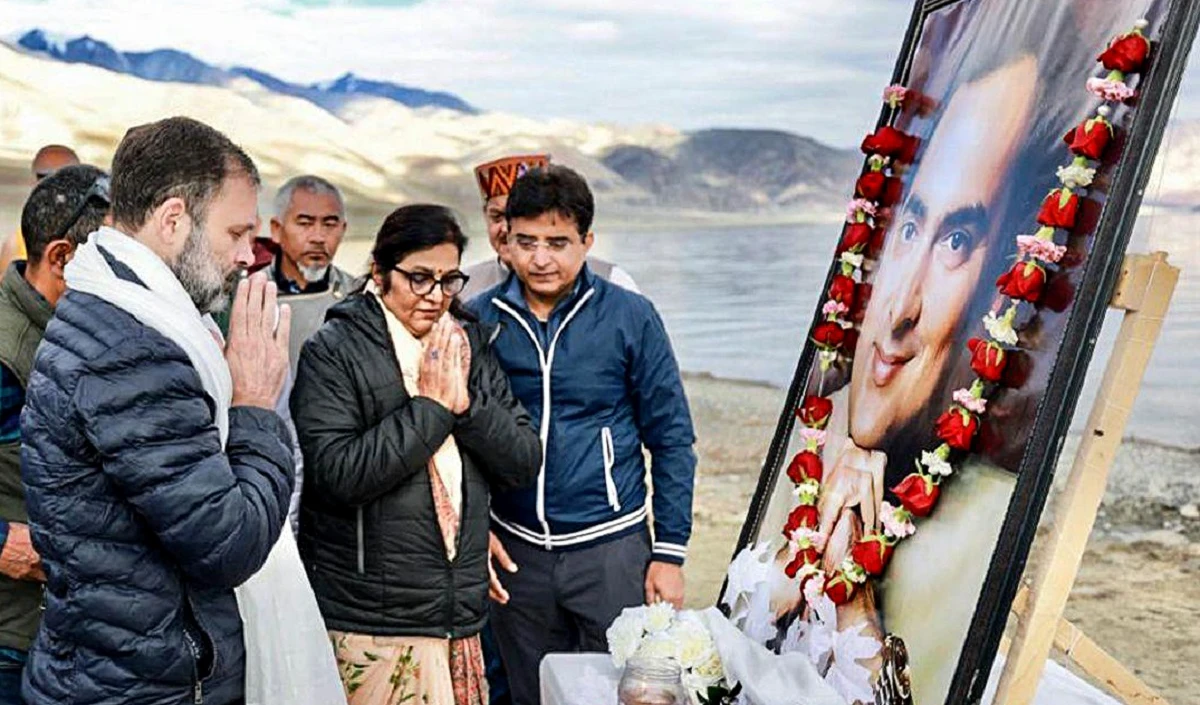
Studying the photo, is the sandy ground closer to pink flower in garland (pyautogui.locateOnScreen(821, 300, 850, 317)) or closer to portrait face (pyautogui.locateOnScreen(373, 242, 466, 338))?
pink flower in garland (pyautogui.locateOnScreen(821, 300, 850, 317))

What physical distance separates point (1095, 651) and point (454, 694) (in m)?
1.35

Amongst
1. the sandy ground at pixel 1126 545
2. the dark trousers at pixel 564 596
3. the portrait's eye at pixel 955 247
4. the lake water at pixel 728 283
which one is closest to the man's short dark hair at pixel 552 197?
the dark trousers at pixel 564 596

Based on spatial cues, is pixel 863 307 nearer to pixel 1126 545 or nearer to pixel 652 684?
pixel 652 684

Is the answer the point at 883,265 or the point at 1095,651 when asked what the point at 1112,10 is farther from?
the point at 1095,651

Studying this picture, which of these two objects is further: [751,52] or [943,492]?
[751,52]

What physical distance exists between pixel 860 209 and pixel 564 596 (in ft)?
3.95

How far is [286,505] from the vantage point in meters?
2.10

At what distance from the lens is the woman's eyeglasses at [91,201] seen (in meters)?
2.41

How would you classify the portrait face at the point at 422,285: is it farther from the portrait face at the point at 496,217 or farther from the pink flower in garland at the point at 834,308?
the portrait face at the point at 496,217

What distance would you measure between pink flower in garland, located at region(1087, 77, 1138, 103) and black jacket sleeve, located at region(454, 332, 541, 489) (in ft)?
4.88

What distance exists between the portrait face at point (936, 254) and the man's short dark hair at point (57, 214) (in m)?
1.36

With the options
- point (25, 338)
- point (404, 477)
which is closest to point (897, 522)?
point (404, 477)

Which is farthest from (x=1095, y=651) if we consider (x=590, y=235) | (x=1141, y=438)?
(x=1141, y=438)

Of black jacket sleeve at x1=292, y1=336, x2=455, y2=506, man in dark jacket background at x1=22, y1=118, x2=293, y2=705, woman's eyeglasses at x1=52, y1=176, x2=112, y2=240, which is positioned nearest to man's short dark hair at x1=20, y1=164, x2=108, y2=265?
woman's eyeglasses at x1=52, y1=176, x2=112, y2=240
